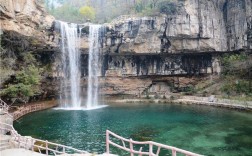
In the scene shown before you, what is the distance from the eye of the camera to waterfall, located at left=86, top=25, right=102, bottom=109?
43.5 meters

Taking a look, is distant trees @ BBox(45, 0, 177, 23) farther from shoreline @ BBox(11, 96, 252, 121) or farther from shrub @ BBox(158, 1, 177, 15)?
shoreline @ BBox(11, 96, 252, 121)

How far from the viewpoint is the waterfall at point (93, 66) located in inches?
1713

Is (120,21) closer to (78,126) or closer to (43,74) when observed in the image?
(43,74)

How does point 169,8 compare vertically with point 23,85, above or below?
above

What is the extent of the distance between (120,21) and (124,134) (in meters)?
23.4

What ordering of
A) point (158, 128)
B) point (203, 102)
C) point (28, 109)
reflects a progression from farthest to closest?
point (203, 102) < point (28, 109) < point (158, 128)

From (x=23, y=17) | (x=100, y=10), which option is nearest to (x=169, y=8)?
(x=23, y=17)

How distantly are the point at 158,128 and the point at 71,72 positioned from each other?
23054mm

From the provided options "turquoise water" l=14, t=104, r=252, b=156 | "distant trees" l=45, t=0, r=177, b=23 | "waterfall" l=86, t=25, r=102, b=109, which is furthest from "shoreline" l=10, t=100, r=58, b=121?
"distant trees" l=45, t=0, r=177, b=23

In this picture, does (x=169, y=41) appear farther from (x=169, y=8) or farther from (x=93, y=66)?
(x=93, y=66)

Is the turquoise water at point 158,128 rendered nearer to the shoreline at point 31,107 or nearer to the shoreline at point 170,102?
the shoreline at point 31,107

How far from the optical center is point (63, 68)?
44.6 m

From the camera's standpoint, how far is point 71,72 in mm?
45219

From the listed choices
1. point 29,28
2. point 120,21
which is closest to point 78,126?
point 29,28
